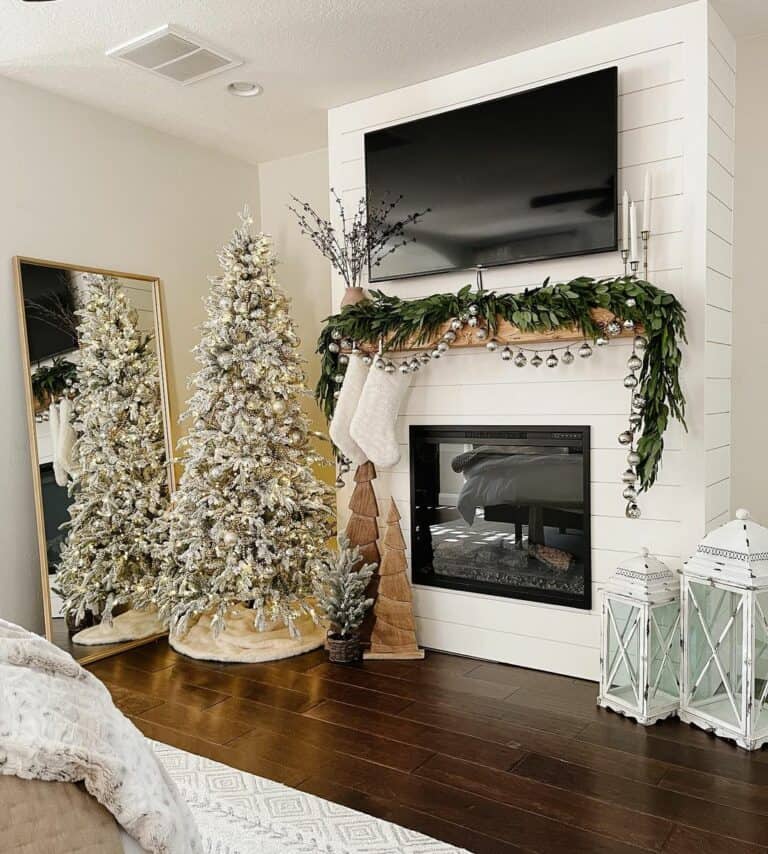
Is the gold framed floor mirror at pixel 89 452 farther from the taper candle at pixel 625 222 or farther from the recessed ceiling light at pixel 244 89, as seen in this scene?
the taper candle at pixel 625 222

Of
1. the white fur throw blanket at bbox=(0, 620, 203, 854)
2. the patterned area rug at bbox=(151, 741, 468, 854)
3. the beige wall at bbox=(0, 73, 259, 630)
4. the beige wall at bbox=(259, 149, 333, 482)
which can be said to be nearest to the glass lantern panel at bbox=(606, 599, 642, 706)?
the patterned area rug at bbox=(151, 741, 468, 854)

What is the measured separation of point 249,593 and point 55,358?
1482 millimetres

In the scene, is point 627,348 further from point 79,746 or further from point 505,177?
point 79,746

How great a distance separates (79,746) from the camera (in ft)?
3.58

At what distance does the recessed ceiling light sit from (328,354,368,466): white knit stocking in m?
1.40

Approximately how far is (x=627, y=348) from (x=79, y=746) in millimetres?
2713

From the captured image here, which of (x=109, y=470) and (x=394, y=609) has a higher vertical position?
(x=109, y=470)

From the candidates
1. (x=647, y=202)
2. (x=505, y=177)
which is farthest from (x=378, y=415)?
(x=647, y=202)

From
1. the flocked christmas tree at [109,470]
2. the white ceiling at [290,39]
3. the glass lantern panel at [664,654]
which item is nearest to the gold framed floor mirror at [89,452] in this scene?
the flocked christmas tree at [109,470]

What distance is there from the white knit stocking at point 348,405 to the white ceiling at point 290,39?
4.44ft

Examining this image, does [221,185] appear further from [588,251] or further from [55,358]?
[588,251]

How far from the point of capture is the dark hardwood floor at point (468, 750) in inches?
88.7

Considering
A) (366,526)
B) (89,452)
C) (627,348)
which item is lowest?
(366,526)

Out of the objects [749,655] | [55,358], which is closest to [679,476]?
[749,655]
